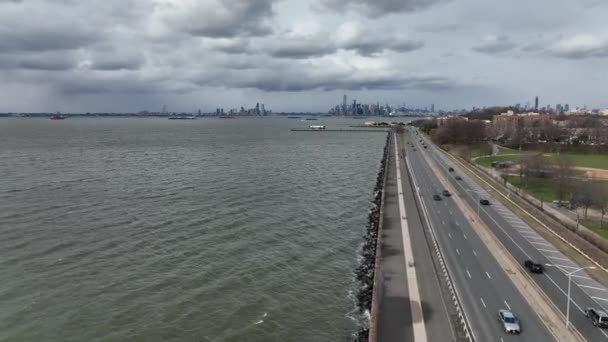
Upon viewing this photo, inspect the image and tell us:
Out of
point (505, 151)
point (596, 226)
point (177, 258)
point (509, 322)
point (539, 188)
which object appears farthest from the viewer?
point (505, 151)

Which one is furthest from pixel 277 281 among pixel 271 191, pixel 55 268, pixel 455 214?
pixel 271 191

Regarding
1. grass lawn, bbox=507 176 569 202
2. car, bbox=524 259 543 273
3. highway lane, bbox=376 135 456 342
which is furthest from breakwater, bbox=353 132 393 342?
grass lawn, bbox=507 176 569 202

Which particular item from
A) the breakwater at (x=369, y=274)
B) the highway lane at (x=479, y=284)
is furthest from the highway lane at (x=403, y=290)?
the highway lane at (x=479, y=284)

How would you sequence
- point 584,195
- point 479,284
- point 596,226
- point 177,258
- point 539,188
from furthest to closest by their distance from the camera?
point 539,188 < point 584,195 < point 596,226 < point 177,258 < point 479,284

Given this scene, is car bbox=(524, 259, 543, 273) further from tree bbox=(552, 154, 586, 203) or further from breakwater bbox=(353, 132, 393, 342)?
tree bbox=(552, 154, 586, 203)

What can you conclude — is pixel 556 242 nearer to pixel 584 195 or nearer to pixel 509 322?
pixel 584 195

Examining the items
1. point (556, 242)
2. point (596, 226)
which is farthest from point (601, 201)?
point (556, 242)
